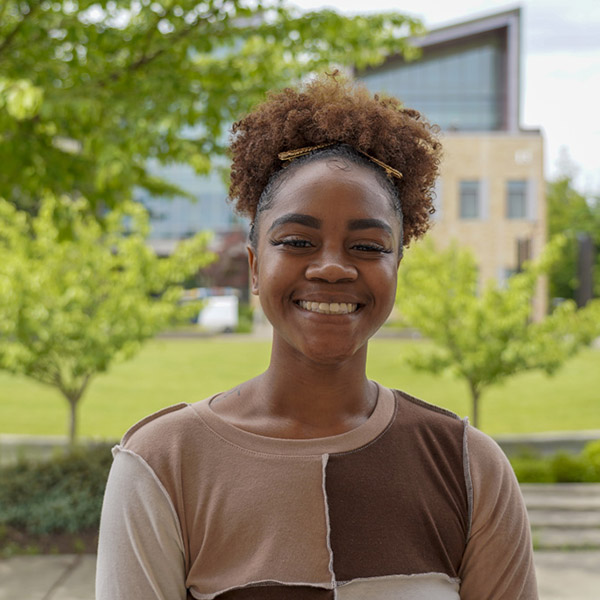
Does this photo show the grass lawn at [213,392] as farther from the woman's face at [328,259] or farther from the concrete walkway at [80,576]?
the woman's face at [328,259]

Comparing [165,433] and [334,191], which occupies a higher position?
[334,191]

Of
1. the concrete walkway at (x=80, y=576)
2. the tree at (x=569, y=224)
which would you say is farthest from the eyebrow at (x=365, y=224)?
the tree at (x=569, y=224)

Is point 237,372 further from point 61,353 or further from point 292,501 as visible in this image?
point 292,501

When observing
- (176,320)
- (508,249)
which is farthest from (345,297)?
(508,249)

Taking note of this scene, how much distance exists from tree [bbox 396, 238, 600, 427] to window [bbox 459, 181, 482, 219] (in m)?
20.8

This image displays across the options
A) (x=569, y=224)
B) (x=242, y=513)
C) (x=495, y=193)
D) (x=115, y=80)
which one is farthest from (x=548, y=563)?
(x=569, y=224)

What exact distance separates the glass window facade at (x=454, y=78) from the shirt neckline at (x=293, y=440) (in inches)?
1373

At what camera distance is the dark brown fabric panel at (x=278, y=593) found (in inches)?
53.6

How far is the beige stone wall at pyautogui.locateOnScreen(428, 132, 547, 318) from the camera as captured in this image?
30.2m

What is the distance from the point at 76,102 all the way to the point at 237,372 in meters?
14.2

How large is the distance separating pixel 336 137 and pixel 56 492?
6702 mm

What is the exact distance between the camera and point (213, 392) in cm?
1697

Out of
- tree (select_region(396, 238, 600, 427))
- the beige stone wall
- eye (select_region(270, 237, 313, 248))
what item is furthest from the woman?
the beige stone wall

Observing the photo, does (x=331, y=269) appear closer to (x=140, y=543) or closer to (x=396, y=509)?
(x=396, y=509)
